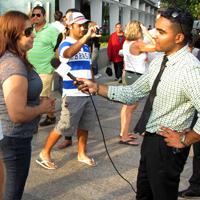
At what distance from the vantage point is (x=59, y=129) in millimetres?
3834

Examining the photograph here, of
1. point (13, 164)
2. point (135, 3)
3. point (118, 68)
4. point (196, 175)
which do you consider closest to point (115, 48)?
point (118, 68)

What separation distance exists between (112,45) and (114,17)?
11.1m

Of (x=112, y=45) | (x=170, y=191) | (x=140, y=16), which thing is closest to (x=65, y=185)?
(x=170, y=191)

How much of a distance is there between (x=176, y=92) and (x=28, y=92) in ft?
3.89

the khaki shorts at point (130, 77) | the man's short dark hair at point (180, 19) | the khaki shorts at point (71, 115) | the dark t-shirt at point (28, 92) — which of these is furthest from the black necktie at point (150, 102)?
the khaki shorts at point (130, 77)

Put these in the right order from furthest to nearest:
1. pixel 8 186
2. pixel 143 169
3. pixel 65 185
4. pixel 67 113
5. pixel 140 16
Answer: pixel 140 16 < pixel 67 113 < pixel 65 185 < pixel 143 169 < pixel 8 186

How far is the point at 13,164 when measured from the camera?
2240 mm

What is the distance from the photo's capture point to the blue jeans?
2.23 m

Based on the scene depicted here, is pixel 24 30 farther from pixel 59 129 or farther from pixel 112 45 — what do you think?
pixel 112 45

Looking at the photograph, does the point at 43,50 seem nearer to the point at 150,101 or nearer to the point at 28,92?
the point at 28,92

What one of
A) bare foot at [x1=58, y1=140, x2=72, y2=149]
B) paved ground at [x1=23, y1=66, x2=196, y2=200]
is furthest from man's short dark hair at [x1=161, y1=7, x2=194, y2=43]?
bare foot at [x1=58, y1=140, x2=72, y2=149]

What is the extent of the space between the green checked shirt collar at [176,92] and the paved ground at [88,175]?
1396mm

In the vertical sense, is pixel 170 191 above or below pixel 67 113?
below

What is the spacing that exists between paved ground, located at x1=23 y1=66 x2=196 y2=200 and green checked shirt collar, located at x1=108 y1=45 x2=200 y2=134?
1396mm
